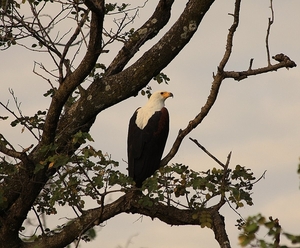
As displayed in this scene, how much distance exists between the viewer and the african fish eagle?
681 centimetres

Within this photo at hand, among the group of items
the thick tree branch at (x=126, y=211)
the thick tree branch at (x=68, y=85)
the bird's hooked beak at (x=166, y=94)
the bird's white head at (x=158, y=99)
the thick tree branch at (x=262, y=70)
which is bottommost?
the thick tree branch at (x=126, y=211)

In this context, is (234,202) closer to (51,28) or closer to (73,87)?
(73,87)

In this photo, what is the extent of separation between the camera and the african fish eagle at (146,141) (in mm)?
6812

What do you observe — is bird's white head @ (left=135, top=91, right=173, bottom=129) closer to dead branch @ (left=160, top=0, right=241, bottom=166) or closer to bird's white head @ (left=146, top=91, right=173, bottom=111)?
bird's white head @ (left=146, top=91, right=173, bottom=111)

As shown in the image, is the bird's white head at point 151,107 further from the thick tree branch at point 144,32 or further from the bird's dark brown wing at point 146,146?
the thick tree branch at point 144,32

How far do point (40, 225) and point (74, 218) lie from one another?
0.35 meters

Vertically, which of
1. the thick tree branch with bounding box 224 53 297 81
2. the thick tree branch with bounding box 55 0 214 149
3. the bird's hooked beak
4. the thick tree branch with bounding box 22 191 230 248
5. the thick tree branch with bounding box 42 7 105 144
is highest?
the bird's hooked beak

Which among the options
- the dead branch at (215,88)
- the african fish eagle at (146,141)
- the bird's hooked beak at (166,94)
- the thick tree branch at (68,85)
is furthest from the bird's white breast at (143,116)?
the thick tree branch at (68,85)

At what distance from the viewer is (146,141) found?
6930 millimetres

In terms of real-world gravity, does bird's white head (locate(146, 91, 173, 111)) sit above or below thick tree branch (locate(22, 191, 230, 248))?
above

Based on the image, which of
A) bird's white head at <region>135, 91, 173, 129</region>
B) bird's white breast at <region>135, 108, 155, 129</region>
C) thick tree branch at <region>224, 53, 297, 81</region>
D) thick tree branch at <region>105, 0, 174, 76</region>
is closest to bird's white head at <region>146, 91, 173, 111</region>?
bird's white head at <region>135, 91, 173, 129</region>

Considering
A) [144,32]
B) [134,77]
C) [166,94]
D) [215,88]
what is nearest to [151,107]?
[166,94]

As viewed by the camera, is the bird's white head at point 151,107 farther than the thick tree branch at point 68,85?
Yes

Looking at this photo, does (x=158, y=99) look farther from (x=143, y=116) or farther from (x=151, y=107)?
(x=143, y=116)
